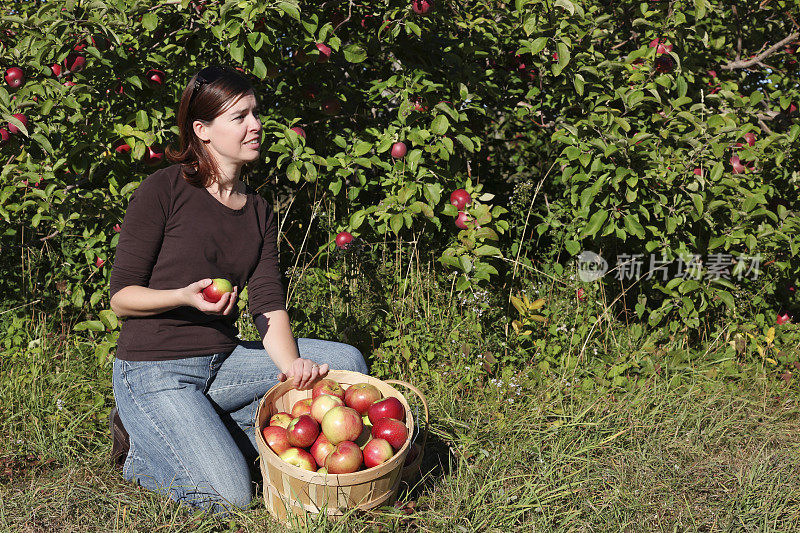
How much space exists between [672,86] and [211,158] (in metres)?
2.05

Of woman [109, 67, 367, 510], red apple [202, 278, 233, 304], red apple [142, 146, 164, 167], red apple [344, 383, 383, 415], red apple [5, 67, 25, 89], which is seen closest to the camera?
red apple [202, 278, 233, 304]

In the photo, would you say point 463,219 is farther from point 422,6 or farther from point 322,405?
point 322,405

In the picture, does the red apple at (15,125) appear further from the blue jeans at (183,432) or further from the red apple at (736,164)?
the red apple at (736,164)

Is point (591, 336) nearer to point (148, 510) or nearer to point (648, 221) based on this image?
point (648, 221)

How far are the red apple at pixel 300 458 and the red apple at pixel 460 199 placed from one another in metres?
1.26

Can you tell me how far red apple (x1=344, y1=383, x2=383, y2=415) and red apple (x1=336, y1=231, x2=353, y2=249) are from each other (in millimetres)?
864

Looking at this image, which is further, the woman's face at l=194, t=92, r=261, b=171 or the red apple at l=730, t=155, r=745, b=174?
the red apple at l=730, t=155, r=745, b=174

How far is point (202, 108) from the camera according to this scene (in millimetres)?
2070

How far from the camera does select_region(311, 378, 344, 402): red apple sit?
6.99ft

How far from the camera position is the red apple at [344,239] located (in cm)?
284

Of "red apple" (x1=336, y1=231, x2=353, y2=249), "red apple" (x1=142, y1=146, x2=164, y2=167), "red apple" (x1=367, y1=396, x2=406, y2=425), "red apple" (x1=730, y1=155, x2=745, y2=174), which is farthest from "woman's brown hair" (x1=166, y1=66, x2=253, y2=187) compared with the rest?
"red apple" (x1=730, y1=155, x2=745, y2=174)

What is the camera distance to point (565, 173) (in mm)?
2766

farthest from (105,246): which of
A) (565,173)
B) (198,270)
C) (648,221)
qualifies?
(648,221)

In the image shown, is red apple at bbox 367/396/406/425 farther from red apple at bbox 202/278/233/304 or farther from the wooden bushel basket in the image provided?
red apple at bbox 202/278/233/304
